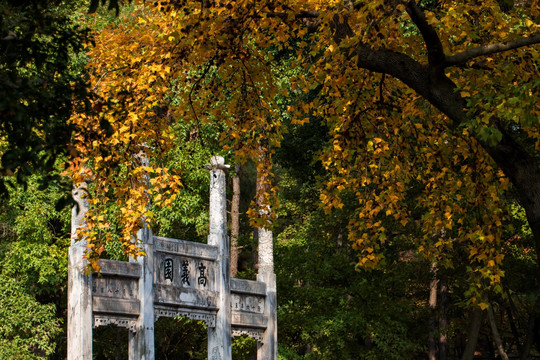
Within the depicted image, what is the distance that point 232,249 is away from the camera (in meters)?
24.5

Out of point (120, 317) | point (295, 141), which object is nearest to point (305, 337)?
point (295, 141)

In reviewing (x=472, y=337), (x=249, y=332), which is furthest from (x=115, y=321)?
(x=472, y=337)

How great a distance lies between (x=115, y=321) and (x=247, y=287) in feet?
12.1

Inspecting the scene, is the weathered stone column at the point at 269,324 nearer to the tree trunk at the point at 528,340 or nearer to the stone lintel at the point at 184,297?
the stone lintel at the point at 184,297

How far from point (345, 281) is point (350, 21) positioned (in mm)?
13734

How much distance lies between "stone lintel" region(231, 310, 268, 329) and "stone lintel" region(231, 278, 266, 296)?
1.39 ft

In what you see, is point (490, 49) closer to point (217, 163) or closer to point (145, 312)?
point (145, 312)

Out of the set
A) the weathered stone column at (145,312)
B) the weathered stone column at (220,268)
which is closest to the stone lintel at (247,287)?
the weathered stone column at (220,268)

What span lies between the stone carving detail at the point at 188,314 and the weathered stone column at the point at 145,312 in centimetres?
33

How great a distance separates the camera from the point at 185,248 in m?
16.0

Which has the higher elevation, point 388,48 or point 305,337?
point 388,48

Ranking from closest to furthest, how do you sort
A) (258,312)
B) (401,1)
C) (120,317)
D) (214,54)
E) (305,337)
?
1. (401,1)
2. (214,54)
3. (120,317)
4. (258,312)
5. (305,337)

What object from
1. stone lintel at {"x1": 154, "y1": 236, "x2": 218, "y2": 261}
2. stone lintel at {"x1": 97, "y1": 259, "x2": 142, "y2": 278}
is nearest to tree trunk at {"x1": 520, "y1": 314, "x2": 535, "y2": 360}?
stone lintel at {"x1": 154, "y1": 236, "x2": 218, "y2": 261}

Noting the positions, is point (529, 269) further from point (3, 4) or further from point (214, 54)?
point (3, 4)
